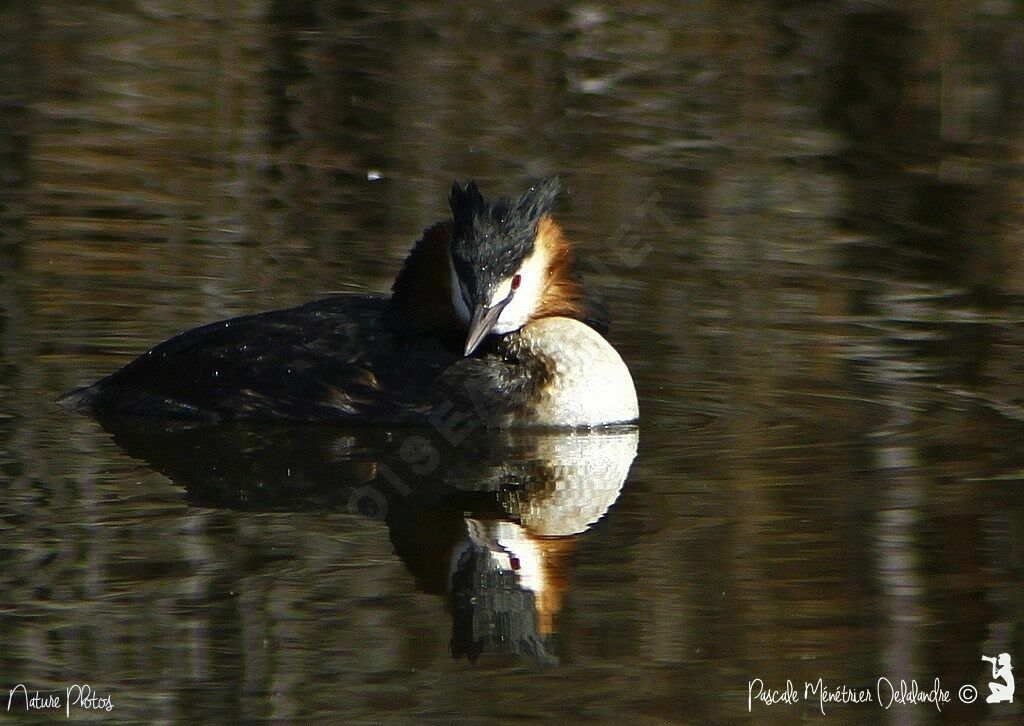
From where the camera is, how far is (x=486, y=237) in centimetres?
843

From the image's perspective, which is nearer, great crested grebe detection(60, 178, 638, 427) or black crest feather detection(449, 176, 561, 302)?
black crest feather detection(449, 176, 561, 302)

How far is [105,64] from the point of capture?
1650cm

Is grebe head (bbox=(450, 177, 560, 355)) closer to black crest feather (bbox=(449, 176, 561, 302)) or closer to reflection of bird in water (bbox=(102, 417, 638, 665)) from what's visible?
black crest feather (bbox=(449, 176, 561, 302))

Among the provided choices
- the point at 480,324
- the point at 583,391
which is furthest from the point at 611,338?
the point at 480,324

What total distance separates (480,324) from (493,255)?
31 centimetres

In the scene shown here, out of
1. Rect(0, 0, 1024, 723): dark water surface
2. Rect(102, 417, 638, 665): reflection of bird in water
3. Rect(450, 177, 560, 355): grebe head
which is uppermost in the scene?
Rect(450, 177, 560, 355): grebe head

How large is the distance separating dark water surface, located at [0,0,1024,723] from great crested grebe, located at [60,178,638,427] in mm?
173

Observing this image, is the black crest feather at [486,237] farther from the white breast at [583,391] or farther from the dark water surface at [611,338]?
the dark water surface at [611,338]

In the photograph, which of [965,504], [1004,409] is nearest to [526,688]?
[965,504]

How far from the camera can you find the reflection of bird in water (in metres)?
6.41

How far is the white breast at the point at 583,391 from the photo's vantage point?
28.1 feet

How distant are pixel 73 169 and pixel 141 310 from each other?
326 centimetres

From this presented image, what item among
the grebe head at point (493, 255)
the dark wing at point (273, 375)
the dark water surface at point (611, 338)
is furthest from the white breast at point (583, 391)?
the dark wing at point (273, 375)

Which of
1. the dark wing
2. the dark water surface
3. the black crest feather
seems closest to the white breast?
the dark water surface
